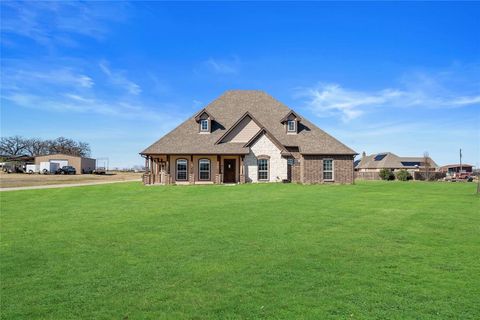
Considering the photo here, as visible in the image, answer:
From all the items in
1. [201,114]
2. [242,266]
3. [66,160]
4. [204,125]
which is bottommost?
[242,266]

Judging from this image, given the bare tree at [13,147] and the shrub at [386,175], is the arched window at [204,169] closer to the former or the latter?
the shrub at [386,175]

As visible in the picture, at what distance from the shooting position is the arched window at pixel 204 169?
35.0 m

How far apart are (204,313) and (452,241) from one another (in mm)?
7565

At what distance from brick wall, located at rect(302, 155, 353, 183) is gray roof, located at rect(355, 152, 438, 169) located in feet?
164

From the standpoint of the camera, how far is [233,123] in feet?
124

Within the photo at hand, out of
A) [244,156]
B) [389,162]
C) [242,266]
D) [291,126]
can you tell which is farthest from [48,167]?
[242,266]

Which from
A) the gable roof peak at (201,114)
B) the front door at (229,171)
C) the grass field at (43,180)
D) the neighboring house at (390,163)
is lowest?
the grass field at (43,180)

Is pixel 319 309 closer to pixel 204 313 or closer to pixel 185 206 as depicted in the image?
pixel 204 313

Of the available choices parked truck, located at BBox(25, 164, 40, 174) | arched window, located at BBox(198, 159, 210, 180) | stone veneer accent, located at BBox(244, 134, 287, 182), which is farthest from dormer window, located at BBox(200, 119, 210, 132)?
parked truck, located at BBox(25, 164, 40, 174)

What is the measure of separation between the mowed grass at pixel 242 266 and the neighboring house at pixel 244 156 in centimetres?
2012

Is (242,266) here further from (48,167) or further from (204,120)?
(48,167)

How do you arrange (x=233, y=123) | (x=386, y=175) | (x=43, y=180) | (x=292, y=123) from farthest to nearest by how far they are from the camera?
(x=386, y=175), (x=43, y=180), (x=233, y=123), (x=292, y=123)

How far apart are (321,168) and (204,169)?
1122 centimetres

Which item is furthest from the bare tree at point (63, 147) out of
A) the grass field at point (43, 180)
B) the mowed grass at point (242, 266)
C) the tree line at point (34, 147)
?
the mowed grass at point (242, 266)
